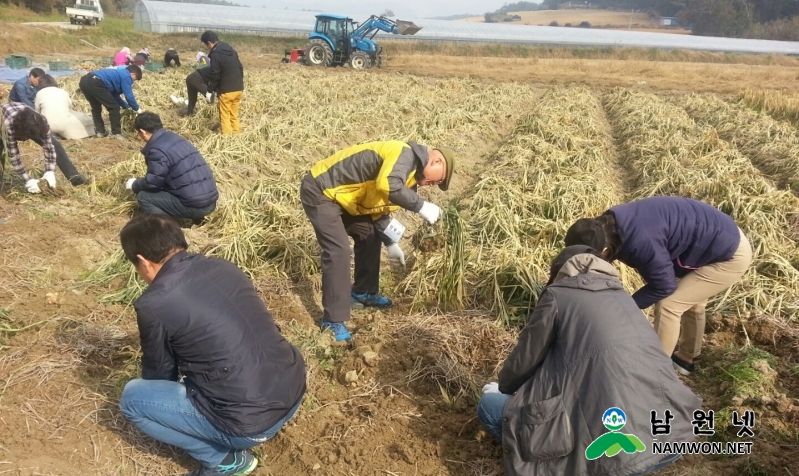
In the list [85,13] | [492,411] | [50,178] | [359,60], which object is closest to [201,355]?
[492,411]

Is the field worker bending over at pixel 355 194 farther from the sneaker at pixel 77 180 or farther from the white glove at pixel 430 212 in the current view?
the sneaker at pixel 77 180

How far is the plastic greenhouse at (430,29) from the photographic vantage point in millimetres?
33344

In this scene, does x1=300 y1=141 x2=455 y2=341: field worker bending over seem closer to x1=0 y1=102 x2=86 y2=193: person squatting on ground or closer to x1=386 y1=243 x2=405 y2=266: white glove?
x1=386 y1=243 x2=405 y2=266: white glove

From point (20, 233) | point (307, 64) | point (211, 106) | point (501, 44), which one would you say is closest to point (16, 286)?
point (20, 233)

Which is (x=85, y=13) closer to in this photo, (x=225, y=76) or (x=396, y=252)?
(x=225, y=76)

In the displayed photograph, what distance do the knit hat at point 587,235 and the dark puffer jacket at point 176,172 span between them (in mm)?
3611

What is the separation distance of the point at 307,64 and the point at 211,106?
1382 cm

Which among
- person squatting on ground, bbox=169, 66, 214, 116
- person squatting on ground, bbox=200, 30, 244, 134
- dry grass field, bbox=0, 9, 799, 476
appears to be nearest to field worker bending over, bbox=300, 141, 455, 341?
dry grass field, bbox=0, 9, 799, 476

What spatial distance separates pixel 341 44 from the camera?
73.9 ft

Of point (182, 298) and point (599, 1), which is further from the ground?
point (599, 1)

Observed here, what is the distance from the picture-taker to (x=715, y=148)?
833 centimetres

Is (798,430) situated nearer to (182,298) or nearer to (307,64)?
(182,298)

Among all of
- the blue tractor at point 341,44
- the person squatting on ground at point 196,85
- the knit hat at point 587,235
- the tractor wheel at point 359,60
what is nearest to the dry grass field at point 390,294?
the person squatting on ground at point 196,85

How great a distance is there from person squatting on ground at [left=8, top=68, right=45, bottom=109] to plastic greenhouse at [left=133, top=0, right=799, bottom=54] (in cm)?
2920
